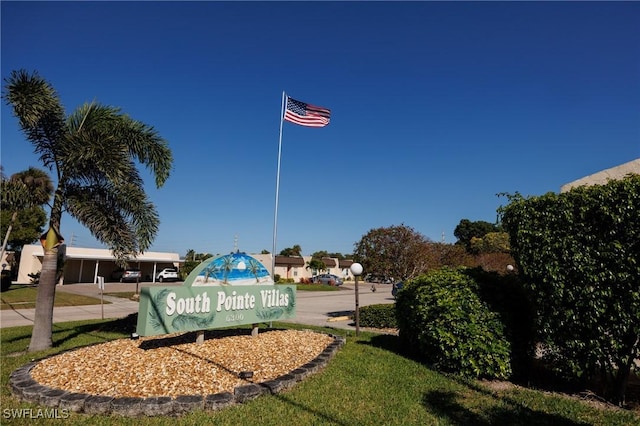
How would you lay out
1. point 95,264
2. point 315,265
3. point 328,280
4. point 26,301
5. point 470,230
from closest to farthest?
point 26,301 < point 95,264 < point 328,280 < point 315,265 < point 470,230

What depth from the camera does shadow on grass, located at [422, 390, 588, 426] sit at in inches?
175

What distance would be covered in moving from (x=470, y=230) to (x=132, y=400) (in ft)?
257

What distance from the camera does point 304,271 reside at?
49.6 m

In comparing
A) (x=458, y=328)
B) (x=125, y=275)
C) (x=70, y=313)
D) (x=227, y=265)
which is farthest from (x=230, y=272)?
(x=125, y=275)

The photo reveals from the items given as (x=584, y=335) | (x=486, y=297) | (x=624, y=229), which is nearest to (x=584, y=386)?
(x=584, y=335)

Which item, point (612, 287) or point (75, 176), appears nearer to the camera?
point (612, 287)

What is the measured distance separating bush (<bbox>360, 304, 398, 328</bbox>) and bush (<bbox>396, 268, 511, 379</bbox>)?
5.16 meters

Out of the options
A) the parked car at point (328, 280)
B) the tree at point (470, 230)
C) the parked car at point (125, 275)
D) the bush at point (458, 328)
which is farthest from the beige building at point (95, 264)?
the tree at point (470, 230)

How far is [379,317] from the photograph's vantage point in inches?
494

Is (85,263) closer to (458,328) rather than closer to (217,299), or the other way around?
(217,299)

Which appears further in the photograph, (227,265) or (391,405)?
(227,265)

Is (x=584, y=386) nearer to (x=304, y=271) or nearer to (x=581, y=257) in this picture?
(x=581, y=257)

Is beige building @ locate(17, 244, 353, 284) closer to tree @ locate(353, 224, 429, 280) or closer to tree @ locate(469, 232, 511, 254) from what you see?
tree @ locate(353, 224, 429, 280)

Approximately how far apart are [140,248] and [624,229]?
10399mm
